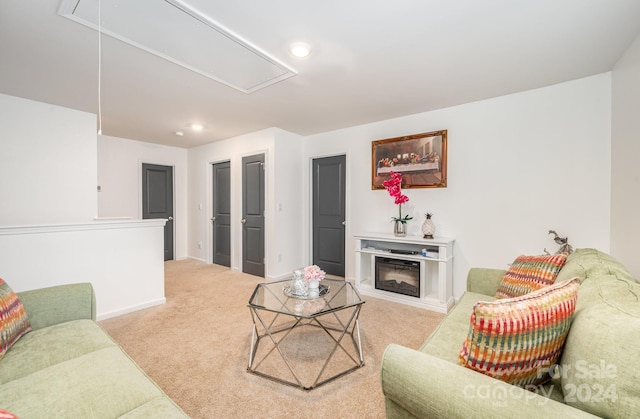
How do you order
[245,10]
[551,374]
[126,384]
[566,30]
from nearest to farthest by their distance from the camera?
1. [551,374]
2. [126,384]
3. [245,10]
4. [566,30]

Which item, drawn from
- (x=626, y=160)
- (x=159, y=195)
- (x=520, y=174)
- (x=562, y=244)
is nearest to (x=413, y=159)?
(x=520, y=174)

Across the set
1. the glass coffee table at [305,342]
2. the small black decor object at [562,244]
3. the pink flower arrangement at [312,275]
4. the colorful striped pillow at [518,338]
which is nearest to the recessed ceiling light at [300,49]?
the pink flower arrangement at [312,275]

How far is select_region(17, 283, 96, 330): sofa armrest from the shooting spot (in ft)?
5.23

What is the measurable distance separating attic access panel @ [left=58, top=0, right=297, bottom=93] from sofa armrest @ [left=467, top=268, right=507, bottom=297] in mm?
2307

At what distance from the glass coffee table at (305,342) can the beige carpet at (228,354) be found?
3.0 inches

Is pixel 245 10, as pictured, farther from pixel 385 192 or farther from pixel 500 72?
pixel 385 192

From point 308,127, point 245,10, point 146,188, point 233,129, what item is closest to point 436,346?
point 245,10

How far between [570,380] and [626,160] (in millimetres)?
2239

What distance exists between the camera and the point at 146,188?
5.23 meters

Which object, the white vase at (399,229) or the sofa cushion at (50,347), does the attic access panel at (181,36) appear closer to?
the sofa cushion at (50,347)

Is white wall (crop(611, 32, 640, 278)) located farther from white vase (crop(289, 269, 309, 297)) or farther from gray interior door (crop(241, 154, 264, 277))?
gray interior door (crop(241, 154, 264, 277))

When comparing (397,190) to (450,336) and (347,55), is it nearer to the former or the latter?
(347,55)

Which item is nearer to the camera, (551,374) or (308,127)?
(551,374)

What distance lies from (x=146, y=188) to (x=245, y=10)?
4614mm
